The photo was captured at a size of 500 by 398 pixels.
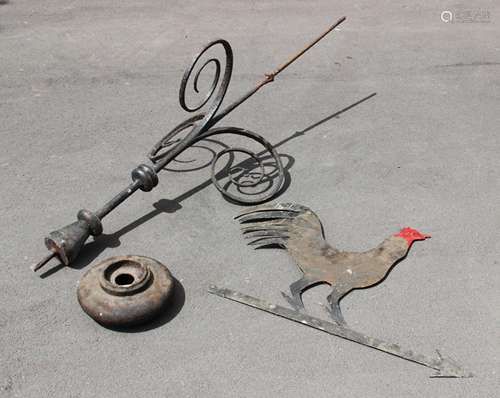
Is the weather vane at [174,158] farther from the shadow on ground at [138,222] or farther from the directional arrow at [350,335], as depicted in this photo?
the directional arrow at [350,335]

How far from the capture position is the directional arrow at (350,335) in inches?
129

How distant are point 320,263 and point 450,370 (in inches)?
40.1

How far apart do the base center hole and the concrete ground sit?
11.7 inches

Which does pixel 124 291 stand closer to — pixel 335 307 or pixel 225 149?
pixel 335 307

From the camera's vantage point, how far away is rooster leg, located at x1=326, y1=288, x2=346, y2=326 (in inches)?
139

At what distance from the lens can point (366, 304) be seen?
12.0 feet

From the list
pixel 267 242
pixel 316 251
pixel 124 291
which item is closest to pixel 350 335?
pixel 316 251

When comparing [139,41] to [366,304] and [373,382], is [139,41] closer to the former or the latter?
[366,304]

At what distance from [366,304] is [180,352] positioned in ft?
3.86

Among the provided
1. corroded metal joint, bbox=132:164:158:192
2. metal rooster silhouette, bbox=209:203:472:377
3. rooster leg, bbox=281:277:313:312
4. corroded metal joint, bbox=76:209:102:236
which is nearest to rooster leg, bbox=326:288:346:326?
metal rooster silhouette, bbox=209:203:472:377

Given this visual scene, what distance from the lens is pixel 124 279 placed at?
3.50 meters

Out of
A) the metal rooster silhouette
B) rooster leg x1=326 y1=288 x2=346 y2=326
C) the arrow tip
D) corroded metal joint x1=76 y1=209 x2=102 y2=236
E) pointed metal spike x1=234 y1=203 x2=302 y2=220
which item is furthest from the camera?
pointed metal spike x1=234 y1=203 x2=302 y2=220

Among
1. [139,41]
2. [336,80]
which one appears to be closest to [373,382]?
[336,80]

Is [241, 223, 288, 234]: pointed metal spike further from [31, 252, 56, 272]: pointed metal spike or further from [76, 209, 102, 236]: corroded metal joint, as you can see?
[31, 252, 56, 272]: pointed metal spike
